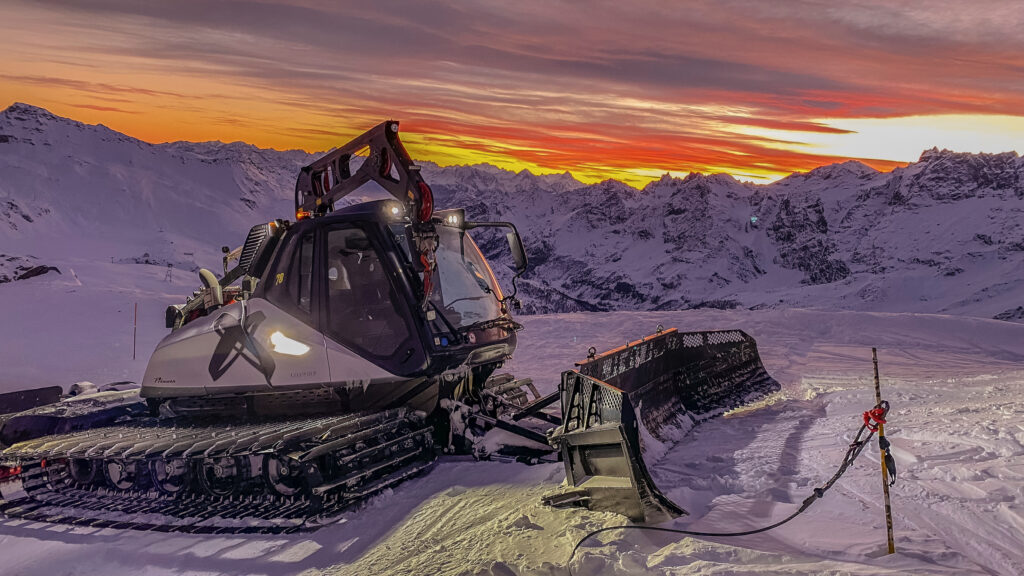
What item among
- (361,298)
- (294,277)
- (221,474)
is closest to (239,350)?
(294,277)

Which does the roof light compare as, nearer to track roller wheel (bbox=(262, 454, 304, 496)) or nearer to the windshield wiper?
track roller wheel (bbox=(262, 454, 304, 496))

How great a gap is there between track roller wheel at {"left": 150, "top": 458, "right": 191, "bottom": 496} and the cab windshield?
110 inches

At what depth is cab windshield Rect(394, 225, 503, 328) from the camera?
8188 mm

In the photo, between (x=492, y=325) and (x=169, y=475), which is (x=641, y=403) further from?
(x=169, y=475)

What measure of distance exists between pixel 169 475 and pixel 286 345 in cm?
156

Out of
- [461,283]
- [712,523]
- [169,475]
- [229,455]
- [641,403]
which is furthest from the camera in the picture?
[461,283]

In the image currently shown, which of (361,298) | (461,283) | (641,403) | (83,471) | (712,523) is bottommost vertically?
(712,523)

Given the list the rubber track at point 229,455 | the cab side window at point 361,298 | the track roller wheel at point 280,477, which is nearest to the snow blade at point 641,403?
the rubber track at point 229,455

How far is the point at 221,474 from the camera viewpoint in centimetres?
674

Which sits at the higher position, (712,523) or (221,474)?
(221,474)

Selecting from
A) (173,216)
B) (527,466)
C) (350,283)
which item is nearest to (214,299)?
(350,283)

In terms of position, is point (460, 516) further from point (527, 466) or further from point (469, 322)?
point (469, 322)

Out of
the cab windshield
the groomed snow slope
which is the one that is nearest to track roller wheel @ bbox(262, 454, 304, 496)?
the groomed snow slope

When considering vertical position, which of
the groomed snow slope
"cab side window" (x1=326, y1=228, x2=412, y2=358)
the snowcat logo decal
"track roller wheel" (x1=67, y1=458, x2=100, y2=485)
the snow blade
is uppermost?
"cab side window" (x1=326, y1=228, x2=412, y2=358)
